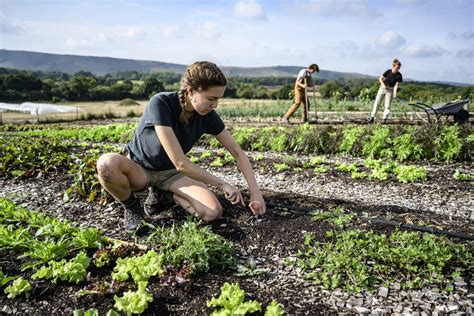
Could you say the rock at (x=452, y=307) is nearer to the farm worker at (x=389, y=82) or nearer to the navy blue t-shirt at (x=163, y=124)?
the navy blue t-shirt at (x=163, y=124)

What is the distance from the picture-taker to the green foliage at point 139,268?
2393 mm

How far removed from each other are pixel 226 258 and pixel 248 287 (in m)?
0.34

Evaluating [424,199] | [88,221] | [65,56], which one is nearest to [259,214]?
[88,221]

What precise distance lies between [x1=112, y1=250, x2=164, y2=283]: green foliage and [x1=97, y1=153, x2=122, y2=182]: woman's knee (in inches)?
30.9

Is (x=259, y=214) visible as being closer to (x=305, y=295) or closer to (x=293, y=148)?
(x=305, y=295)

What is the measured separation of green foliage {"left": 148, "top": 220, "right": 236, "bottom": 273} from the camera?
2547mm

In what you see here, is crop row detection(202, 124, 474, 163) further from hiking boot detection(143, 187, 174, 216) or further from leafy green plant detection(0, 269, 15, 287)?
leafy green plant detection(0, 269, 15, 287)

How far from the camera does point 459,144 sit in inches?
228

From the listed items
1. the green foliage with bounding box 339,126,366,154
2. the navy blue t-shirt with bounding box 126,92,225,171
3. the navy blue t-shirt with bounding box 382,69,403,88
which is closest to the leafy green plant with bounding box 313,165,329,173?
the green foliage with bounding box 339,126,366,154

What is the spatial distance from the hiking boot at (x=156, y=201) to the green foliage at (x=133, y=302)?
4.85 feet

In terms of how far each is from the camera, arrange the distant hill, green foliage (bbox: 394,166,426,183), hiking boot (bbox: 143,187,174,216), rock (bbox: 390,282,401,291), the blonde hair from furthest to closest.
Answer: the distant hill
green foliage (bbox: 394,166,426,183)
hiking boot (bbox: 143,187,174,216)
the blonde hair
rock (bbox: 390,282,401,291)

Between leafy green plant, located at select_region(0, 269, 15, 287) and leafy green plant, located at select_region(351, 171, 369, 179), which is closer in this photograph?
leafy green plant, located at select_region(0, 269, 15, 287)

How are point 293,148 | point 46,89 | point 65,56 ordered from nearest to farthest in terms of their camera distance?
point 293,148 → point 46,89 → point 65,56

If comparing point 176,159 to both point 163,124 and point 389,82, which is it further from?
point 389,82
